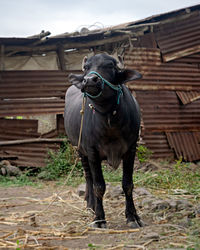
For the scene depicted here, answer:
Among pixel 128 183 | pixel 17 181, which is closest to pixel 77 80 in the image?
pixel 128 183

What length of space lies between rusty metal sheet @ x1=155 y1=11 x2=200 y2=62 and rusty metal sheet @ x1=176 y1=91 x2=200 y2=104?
113 cm

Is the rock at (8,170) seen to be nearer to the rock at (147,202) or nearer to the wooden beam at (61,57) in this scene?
the wooden beam at (61,57)

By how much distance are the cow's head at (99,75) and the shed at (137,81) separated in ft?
19.1

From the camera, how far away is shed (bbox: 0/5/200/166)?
10.5m

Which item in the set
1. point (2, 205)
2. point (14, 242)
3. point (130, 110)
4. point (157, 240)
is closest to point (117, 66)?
point (130, 110)

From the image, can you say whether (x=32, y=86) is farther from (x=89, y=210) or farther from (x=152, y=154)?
(x=89, y=210)

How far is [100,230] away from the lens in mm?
4328

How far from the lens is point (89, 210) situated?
18.5 ft

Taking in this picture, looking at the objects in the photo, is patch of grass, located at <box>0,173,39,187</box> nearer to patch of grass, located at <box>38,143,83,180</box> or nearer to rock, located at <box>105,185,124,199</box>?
patch of grass, located at <box>38,143,83,180</box>

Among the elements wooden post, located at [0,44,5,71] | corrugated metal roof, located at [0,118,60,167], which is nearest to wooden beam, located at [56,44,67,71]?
wooden post, located at [0,44,5,71]

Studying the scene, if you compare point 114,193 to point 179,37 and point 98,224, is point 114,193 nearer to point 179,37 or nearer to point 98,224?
point 98,224

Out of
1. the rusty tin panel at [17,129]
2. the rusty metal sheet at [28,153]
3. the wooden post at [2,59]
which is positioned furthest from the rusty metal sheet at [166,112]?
the wooden post at [2,59]

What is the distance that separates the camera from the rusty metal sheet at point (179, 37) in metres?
11.5

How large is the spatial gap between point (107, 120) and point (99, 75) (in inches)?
23.0
